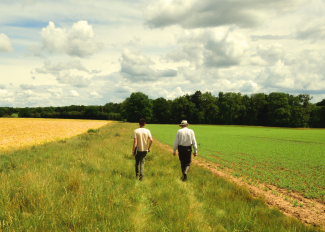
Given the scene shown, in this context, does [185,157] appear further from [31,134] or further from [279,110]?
[279,110]

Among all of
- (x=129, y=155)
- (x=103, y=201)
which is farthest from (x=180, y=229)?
(x=129, y=155)

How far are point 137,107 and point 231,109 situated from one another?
46734 mm

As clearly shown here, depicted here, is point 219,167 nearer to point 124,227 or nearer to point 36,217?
point 124,227

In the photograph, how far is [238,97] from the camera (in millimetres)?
92938

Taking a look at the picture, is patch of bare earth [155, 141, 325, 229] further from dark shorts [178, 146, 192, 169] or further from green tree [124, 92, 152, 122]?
green tree [124, 92, 152, 122]

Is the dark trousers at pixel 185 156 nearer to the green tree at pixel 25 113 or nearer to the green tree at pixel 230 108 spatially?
the green tree at pixel 230 108

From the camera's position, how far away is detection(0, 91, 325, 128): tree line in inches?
3243

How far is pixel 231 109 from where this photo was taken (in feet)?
299

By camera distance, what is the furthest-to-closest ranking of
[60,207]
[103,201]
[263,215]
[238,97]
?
1. [238,97]
2. [263,215]
3. [103,201]
4. [60,207]

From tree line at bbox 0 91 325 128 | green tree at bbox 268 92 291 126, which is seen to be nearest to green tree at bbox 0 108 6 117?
tree line at bbox 0 91 325 128

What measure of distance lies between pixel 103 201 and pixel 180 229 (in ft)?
6.47

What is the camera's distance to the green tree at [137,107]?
90.2 m

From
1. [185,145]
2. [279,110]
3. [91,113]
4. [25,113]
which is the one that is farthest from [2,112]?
[279,110]

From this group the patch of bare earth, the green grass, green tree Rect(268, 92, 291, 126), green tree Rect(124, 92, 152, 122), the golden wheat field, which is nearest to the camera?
the green grass
